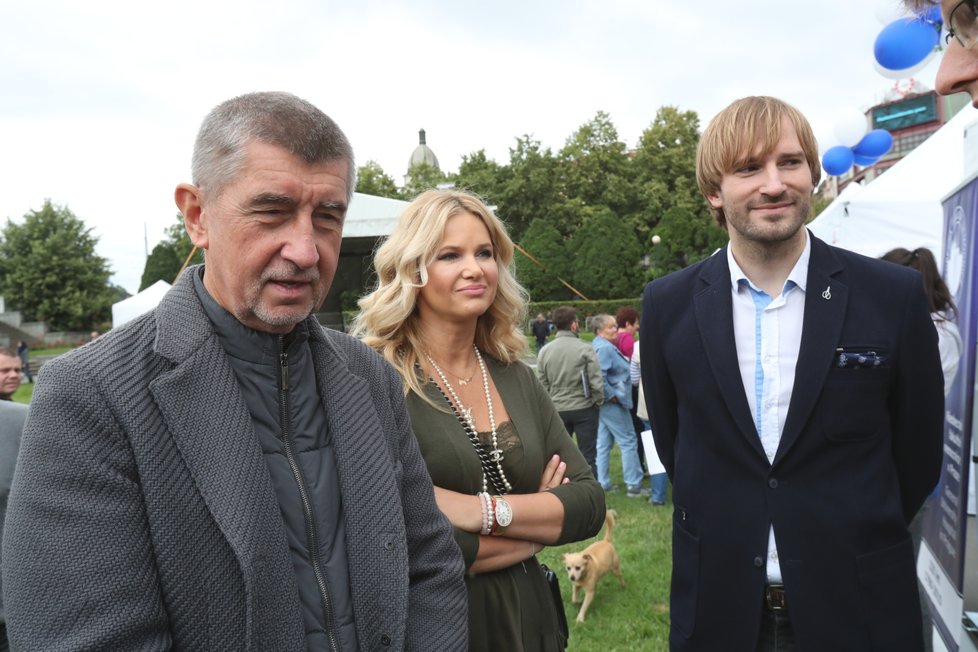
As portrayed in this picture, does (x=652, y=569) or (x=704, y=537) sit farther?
(x=652, y=569)

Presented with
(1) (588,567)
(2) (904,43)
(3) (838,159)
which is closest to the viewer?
(1) (588,567)

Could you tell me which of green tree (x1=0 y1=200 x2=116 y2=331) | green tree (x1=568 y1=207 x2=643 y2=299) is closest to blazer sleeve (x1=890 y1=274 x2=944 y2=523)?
green tree (x1=568 y1=207 x2=643 y2=299)

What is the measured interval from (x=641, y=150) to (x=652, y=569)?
40.8 meters

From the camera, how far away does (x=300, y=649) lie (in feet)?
4.09

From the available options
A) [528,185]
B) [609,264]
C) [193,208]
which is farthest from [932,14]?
[528,185]

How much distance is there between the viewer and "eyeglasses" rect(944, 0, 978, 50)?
5.10 feet

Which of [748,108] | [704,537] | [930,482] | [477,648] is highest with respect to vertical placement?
[748,108]

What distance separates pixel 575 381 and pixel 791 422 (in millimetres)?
5410

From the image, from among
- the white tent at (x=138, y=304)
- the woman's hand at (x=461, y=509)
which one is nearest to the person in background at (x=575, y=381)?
the woman's hand at (x=461, y=509)

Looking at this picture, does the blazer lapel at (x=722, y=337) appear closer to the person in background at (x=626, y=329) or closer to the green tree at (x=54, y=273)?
the person in background at (x=626, y=329)

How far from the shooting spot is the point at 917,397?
79.7 inches

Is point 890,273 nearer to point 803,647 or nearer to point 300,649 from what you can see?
point 803,647

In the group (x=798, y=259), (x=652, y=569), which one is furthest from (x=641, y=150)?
(x=798, y=259)

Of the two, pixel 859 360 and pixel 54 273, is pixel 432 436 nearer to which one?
pixel 859 360
